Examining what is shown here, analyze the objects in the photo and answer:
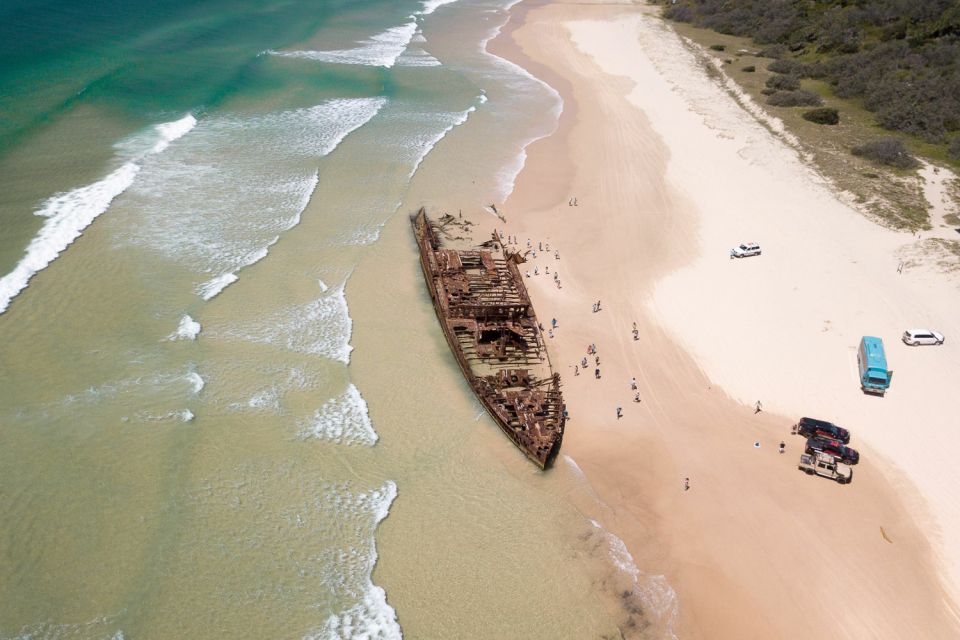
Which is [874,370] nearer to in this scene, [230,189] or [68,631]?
[68,631]

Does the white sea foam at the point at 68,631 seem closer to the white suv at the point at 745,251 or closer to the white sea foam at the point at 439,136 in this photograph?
the white suv at the point at 745,251

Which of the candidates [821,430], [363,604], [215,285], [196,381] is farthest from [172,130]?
[821,430]

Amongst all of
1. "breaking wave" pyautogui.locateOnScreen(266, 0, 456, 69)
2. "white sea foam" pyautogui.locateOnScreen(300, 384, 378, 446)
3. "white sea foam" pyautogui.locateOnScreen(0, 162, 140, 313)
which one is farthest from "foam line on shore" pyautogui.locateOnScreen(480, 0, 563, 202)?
"white sea foam" pyautogui.locateOnScreen(0, 162, 140, 313)

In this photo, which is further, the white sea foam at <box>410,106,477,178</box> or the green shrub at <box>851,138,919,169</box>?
the white sea foam at <box>410,106,477,178</box>

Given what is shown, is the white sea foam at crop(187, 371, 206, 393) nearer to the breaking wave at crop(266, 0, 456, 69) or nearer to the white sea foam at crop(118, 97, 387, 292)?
the white sea foam at crop(118, 97, 387, 292)

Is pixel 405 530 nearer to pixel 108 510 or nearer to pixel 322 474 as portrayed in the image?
pixel 322 474

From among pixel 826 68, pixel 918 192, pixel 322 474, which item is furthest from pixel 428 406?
pixel 826 68

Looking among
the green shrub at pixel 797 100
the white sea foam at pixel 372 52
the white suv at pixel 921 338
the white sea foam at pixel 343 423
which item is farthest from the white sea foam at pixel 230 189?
the green shrub at pixel 797 100
